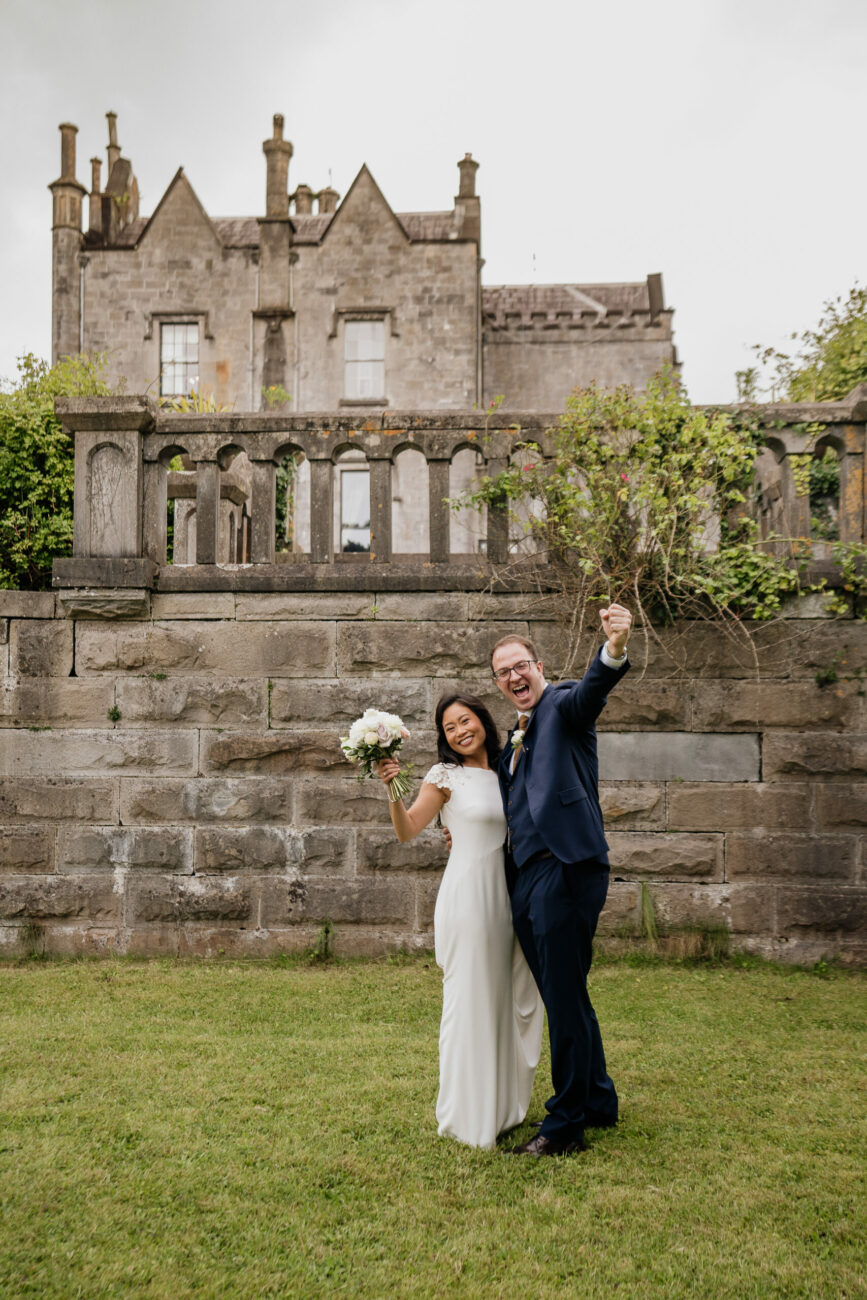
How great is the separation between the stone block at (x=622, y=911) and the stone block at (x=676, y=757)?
729 millimetres

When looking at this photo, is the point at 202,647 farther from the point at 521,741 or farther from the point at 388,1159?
the point at 388,1159

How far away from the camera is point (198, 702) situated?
692 cm

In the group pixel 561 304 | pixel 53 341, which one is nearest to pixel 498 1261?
pixel 53 341

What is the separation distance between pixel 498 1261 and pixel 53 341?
2604 centimetres

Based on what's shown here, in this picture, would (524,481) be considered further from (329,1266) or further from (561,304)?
(561,304)

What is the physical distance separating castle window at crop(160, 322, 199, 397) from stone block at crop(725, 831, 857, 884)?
21.6 metres

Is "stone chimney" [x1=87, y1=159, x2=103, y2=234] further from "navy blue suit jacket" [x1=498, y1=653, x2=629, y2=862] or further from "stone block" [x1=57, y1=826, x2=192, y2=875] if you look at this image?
"navy blue suit jacket" [x1=498, y1=653, x2=629, y2=862]

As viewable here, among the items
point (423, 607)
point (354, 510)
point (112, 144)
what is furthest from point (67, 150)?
point (423, 607)

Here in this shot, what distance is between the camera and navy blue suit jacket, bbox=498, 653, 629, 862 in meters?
4.06

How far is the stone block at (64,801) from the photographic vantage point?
22.7 ft

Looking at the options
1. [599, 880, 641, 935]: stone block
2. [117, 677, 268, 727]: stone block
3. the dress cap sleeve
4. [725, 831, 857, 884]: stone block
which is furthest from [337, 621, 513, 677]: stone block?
the dress cap sleeve

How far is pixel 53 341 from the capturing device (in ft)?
83.8

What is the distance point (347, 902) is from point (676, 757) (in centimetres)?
233

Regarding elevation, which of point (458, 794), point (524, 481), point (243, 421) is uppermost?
point (243, 421)
